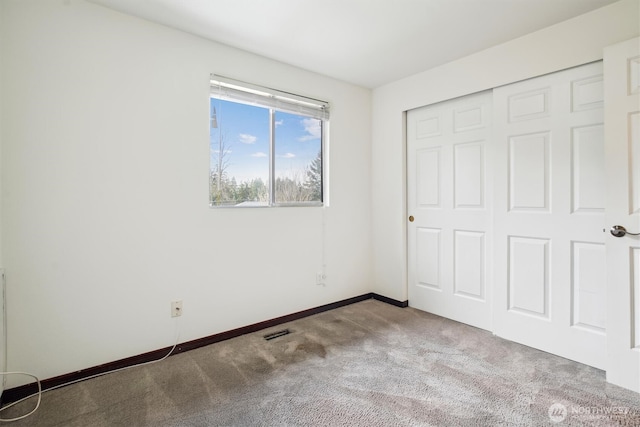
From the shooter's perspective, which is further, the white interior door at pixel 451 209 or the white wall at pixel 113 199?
the white interior door at pixel 451 209

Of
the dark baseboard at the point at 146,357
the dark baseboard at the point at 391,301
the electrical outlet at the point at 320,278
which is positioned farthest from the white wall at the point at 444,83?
the electrical outlet at the point at 320,278

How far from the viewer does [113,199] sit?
6.95 ft

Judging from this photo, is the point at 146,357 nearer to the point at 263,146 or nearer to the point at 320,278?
the point at 320,278

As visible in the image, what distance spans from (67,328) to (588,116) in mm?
3734

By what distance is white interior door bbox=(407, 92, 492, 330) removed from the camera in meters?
2.79

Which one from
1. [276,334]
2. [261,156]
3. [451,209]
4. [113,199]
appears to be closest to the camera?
[113,199]

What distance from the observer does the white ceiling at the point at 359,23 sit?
2045 mm

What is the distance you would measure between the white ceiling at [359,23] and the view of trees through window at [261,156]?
1.81ft

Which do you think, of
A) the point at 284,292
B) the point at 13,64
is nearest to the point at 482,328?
the point at 284,292
